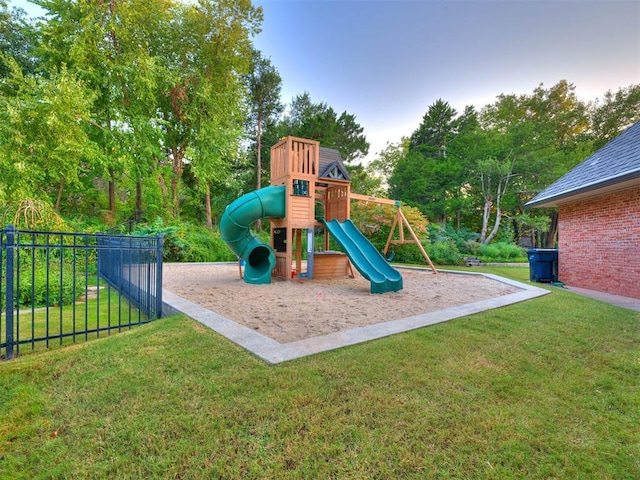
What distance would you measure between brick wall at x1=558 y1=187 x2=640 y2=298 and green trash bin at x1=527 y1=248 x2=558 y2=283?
258 mm

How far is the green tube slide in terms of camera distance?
7.73 m

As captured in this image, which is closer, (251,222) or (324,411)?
(324,411)

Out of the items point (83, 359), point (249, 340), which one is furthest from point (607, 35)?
point (83, 359)

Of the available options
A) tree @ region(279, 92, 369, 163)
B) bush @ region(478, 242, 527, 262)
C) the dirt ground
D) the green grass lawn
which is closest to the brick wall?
the dirt ground

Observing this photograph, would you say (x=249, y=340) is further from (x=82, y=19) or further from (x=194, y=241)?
(x=82, y=19)

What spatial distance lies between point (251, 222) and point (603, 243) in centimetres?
910

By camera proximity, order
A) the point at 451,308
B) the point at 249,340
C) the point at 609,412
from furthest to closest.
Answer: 1. the point at 451,308
2. the point at 249,340
3. the point at 609,412

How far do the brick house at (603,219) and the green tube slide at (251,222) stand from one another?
7866 mm

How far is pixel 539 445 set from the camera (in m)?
1.79

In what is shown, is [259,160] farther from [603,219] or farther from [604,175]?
[603,219]

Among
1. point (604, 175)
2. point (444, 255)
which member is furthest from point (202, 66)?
point (604, 175)

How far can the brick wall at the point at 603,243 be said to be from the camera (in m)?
6.69

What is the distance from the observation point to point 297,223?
8.62m

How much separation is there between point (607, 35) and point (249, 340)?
13966 millimetres
